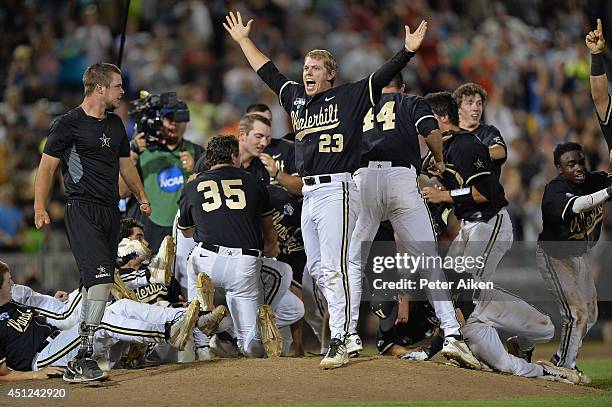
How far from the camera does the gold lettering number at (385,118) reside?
8.92 metres

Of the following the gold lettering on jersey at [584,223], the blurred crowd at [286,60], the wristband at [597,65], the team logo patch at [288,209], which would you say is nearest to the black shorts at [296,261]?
the team logo patch at [288,209]

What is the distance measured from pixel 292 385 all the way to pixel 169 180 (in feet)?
12.4

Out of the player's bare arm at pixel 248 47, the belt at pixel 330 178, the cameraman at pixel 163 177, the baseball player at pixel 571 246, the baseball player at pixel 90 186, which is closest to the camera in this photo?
the baseball player at pixel 90 186

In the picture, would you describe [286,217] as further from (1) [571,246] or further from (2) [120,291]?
(1) [571,246]

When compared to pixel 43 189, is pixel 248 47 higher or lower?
higher

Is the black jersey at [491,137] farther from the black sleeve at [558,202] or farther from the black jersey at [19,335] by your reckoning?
the black jersey at [19,335]

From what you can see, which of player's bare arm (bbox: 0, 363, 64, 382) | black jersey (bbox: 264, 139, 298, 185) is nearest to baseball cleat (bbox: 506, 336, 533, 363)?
black jersey (bbox: 264, 139, 298, 185)

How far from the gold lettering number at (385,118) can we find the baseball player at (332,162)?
28.1 inches

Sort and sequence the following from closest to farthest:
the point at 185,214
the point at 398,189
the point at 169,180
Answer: the point at 398,189 < the point at 185,214 < the point at 169,180

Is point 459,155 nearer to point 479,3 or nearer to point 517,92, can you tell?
point 517,92

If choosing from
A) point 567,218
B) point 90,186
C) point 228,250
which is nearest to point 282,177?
point 228,250

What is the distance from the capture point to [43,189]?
25.5 ft

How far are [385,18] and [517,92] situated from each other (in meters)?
2.75

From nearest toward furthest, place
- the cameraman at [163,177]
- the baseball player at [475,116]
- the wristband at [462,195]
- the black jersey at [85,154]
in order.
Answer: the black jersey at [85,154] → the wristband at [462,195] → the baseball player at [475,116] → the cameraman at [163,177]
